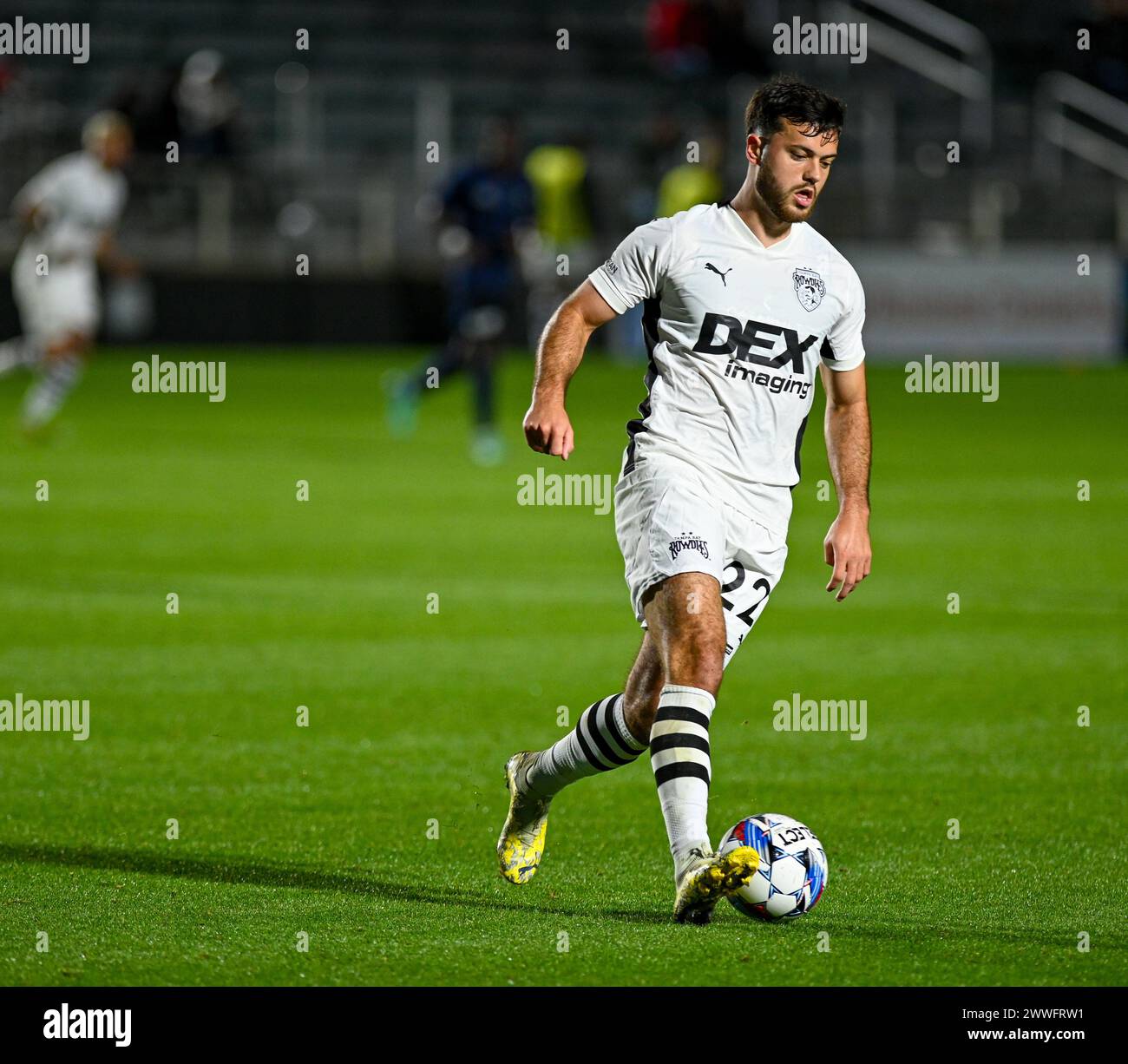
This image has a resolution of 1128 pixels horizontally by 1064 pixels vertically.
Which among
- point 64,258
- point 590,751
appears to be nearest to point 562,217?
point 64,258

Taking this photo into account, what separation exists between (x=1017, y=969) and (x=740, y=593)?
1.28 metres

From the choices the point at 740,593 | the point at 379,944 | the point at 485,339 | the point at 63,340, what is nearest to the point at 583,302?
the point at 740,593

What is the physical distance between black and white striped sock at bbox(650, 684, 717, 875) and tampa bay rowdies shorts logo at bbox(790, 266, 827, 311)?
1159 millimetres

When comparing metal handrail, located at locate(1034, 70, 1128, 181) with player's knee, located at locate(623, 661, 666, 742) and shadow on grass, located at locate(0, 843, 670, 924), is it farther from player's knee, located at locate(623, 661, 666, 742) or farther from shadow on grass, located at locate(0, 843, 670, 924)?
shadow on grass, located at locate(0, 843, 670, 924)

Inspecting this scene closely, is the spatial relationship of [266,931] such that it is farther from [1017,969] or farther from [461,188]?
[461,188]

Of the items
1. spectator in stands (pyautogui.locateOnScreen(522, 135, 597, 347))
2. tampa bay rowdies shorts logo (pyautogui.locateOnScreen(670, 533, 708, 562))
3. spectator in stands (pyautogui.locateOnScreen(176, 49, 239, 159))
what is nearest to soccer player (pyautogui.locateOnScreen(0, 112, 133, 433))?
spectator in stands (pyautogui.locateOnScreen(176, 49, 239, 159))

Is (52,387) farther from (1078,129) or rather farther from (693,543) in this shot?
(1078,129)

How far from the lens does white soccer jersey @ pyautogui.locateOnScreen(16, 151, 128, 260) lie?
19344mm

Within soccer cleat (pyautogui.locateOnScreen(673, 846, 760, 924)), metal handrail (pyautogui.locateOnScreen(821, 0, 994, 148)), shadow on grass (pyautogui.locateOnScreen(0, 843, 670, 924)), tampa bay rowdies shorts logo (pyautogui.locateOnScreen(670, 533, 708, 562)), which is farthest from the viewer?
metal handrail (pyautogui.locateOnScreen(821, 0, 994, 148))

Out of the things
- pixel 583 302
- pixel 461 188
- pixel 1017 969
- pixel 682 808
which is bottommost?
pixel 1017 969

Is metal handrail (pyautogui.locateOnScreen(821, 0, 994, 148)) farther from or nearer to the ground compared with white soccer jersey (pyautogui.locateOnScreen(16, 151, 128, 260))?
farther from the ground

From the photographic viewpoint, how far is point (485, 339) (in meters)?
18.6
